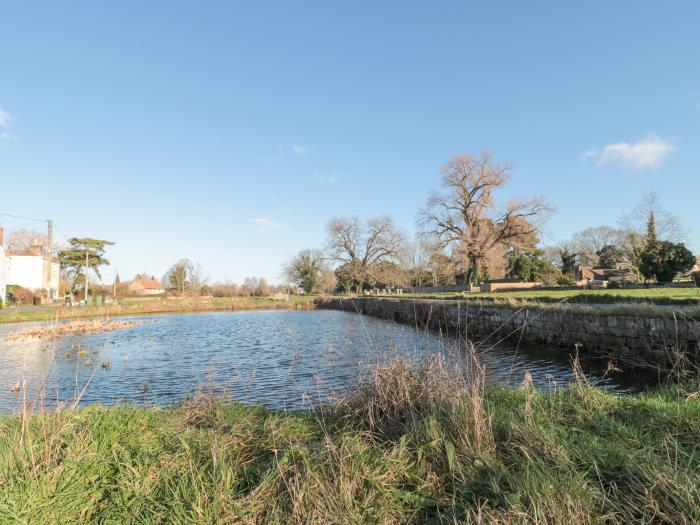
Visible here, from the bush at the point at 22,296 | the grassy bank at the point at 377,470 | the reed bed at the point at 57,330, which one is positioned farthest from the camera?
the bush at the point at 22,296

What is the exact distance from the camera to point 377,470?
2.87 metres

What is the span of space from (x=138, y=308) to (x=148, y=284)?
59529 mm

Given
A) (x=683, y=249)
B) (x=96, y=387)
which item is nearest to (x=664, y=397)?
(x=96, y=387)

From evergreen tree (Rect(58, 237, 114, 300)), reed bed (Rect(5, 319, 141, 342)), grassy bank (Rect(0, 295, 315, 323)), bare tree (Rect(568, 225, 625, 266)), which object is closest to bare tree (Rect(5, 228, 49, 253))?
evergreen tree (Rect(58, 237, 114, 300))

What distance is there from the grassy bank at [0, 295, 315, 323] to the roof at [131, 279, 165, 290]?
48203 millimetres

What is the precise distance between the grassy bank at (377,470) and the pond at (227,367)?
65.4 inches

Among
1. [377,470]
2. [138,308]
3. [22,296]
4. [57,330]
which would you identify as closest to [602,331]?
[377,470]

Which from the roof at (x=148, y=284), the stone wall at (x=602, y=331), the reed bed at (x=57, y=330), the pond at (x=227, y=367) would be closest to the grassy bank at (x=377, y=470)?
the pond at (x=227, y=367)

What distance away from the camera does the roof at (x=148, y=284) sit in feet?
283

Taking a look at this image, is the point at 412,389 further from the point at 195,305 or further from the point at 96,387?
the point at 195,305

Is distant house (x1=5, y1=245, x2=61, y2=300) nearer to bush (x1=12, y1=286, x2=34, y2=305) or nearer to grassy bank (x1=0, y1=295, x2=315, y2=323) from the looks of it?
bush (x1=12, y1=286, x2=34, y2=305)

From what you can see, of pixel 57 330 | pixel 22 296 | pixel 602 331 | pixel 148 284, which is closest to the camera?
pixel 602 331

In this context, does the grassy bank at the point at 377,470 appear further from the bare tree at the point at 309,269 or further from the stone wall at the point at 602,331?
the bare tree at the point at 309,269

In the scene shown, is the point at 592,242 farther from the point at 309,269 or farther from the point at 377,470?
the point at 377,470
